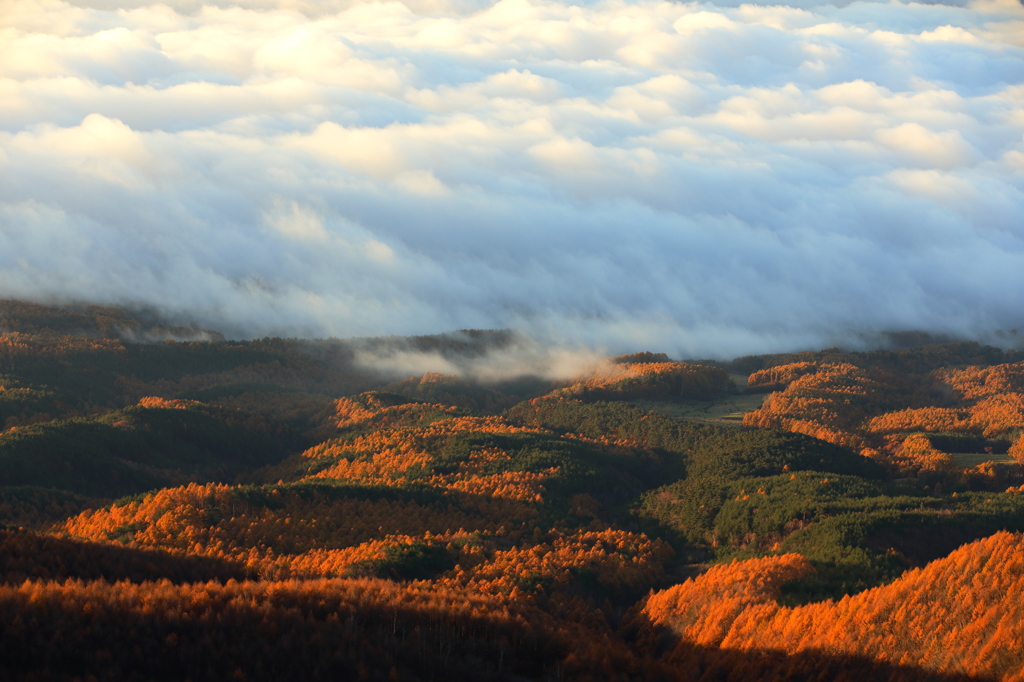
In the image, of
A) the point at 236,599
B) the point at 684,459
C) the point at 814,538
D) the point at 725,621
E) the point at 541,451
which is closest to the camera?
the point at 236,599

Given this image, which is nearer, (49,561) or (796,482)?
(49,561)

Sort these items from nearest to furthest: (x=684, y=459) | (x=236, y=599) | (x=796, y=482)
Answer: (x=236, y=599), (x=796, y=482), (x=684, y=459)

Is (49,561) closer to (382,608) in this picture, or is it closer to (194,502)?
(382,608)

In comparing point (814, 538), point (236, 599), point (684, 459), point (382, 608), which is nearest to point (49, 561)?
point (236, 599)

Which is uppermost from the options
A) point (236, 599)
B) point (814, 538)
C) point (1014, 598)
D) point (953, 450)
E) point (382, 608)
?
point (236, 599)

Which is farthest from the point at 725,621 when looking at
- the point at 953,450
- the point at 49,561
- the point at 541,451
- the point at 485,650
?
the point at 953,450

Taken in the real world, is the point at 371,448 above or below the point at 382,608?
below
